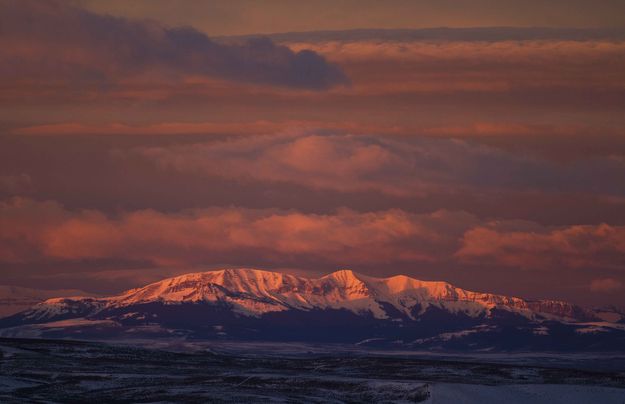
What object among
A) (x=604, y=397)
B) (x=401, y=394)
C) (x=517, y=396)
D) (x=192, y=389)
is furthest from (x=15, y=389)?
(x=604, y=397)

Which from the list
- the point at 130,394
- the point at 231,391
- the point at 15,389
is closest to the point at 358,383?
the point at 231,391

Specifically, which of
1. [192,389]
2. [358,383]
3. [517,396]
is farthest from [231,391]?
[517,396]

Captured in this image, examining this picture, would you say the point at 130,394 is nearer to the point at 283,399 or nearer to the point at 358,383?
the point at 283,399

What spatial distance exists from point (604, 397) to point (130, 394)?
59152 mm

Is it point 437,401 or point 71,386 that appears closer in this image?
point 437,401

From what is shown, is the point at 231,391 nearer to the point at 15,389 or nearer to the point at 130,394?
the point at 130,394

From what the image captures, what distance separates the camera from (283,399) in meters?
172

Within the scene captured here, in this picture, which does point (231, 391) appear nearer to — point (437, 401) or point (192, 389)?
point (192, 389)

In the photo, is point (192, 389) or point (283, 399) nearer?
point (283, 399)

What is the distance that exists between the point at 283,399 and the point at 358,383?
82.0 ft

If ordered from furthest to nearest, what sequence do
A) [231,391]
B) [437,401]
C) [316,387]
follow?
[316,387]
[231,391]
[437,401]

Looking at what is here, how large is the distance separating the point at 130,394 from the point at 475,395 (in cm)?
4263

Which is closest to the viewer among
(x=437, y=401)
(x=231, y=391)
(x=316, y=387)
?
(x=437, y=401)

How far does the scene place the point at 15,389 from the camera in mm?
180750
